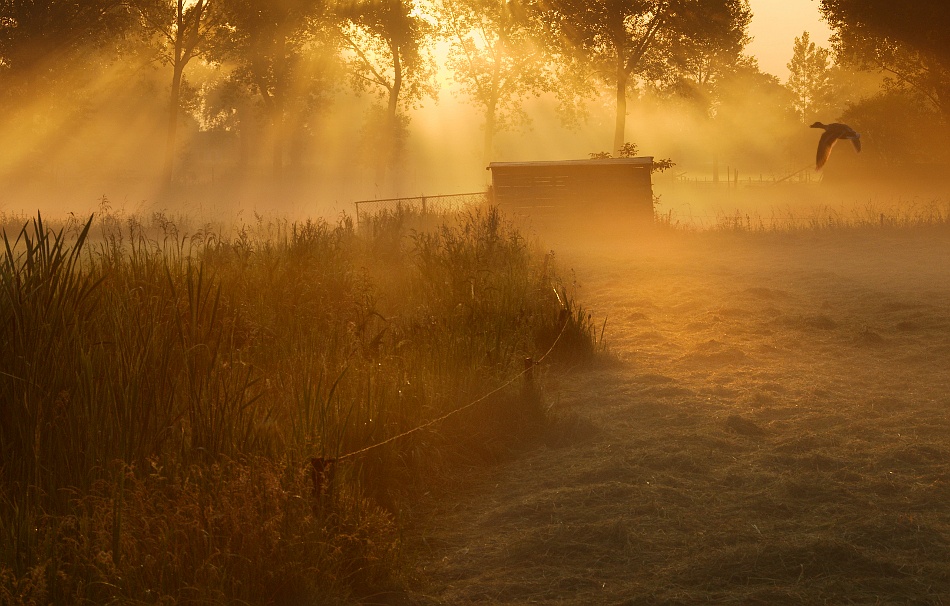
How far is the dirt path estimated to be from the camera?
3693mm

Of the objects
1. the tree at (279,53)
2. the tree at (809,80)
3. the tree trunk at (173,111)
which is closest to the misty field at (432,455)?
the tree trunk at (173,111)

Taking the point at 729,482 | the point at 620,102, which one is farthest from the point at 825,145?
the point at 620,102

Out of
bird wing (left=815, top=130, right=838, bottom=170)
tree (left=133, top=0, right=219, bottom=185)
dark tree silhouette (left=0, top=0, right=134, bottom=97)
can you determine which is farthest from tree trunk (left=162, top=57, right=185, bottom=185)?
bird wing (left=815, top=130, right=838, bottom=170)

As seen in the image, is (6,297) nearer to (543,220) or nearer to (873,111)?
(543,220)

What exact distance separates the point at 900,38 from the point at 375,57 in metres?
26.2

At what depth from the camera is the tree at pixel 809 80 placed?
74188 mm

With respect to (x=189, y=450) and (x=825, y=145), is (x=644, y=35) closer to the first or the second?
(x=825, y=145)

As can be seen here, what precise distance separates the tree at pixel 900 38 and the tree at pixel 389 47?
2133cm

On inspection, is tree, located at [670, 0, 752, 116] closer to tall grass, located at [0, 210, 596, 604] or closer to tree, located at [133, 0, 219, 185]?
tree, located at [133, 0, 219, 185]

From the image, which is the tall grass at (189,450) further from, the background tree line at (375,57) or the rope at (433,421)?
the background tree line at (375,57)

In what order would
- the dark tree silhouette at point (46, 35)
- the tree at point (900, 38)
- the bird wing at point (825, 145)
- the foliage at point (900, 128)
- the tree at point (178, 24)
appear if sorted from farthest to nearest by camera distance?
the tree at point (178, 24), the foliage at point (900, 128), the dark tree silhouette at point (46, 35), the tree at point (900, 38), the bird wing at point (825, 145)

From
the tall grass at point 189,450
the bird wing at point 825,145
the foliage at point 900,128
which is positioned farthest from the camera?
the foliage at point 900,128

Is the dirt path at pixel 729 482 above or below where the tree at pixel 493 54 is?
below

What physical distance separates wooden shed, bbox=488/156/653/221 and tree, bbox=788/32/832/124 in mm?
56644
